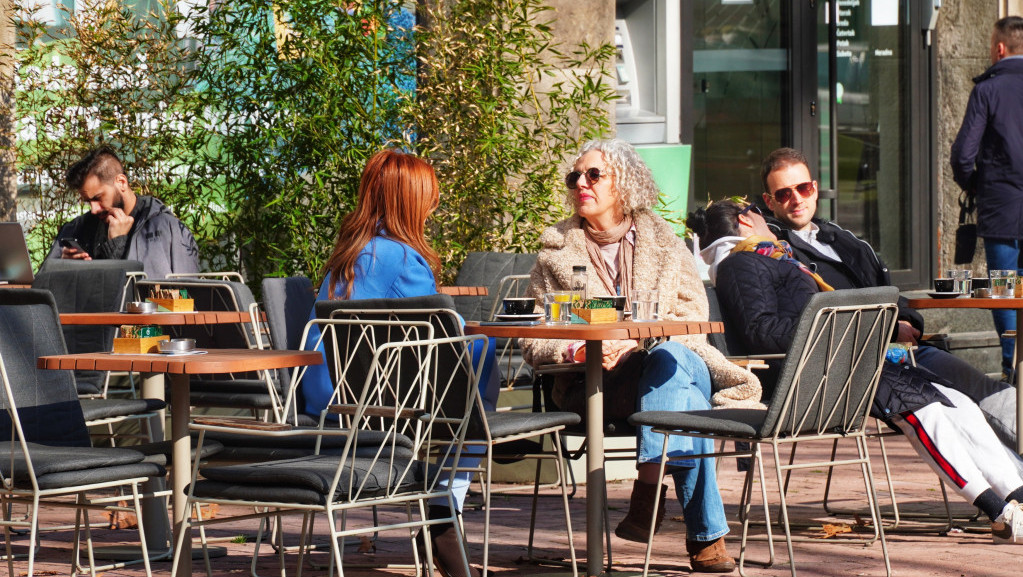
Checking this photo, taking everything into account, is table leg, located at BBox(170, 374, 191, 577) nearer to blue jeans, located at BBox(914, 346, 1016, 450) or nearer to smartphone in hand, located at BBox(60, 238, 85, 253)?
blue jeans, located at BBox(914, 346, 1016, 450)

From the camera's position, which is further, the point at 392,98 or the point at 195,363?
the point at 392,98

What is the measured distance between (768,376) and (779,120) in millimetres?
5199

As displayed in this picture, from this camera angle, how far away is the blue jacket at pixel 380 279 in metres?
4.65

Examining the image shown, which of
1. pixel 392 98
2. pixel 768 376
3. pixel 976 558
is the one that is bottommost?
pixel 976 558

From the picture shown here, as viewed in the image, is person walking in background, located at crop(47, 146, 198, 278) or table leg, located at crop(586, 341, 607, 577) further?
person walking in background, located at crop(47, 146, 198, 278)

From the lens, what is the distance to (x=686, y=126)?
9.63 meters

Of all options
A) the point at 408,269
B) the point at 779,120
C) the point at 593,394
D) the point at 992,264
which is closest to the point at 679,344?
the point at 593,394

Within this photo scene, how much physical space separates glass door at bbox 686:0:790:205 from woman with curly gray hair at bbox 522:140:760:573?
14.8 feet

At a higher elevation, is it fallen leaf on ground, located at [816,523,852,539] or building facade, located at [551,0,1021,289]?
building facade, located at [551,0,1021,289]

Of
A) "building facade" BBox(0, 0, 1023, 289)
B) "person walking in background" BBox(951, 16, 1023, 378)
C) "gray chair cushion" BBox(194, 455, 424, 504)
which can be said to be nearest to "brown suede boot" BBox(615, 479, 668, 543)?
"gray chair cushion" BBox(194, 455, 424, 504)

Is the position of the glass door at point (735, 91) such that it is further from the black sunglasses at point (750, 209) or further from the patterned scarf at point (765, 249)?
the patterned scarf at point (765, 249)

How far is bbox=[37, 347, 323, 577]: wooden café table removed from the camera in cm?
370

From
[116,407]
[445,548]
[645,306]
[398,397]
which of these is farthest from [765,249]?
[116,407]

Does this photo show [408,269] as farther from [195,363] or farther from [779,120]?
[779,120]
